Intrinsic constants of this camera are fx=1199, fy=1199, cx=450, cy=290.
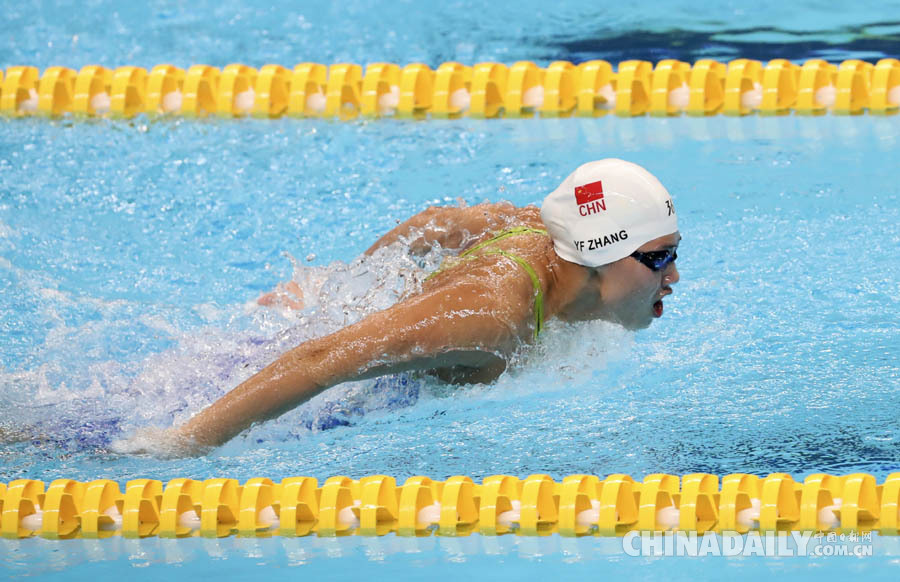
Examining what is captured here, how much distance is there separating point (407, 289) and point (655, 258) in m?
0.70

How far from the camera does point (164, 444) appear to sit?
2.96 meters

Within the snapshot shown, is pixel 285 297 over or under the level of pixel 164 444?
over

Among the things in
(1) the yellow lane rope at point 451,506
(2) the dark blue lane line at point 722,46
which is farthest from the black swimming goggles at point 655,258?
(2) the dark blue lane line at point 722,46

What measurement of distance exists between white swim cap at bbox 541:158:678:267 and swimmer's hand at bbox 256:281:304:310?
3.54 feet

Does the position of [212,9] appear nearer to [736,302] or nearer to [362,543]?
[736,302]

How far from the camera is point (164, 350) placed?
12.3ft

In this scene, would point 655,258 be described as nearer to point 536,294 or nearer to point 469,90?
point 536,294

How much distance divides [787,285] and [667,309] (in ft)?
1.46

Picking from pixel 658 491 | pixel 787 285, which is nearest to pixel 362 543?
pixel 658 491

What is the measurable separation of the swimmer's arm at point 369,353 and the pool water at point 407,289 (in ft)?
0.76

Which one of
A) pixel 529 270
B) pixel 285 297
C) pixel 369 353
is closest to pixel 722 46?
pixel 285 297

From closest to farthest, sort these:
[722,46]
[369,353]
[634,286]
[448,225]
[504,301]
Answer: [369,353] < [504,301] < [634,286] < [448,225] < [722,46]

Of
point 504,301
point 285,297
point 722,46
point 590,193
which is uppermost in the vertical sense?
point 722,46

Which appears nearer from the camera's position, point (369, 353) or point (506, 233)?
point (369, 353)
